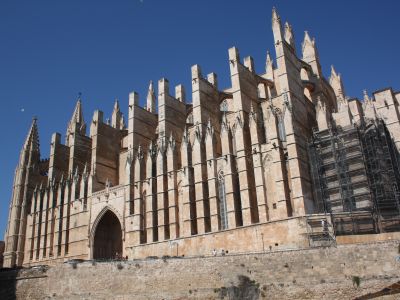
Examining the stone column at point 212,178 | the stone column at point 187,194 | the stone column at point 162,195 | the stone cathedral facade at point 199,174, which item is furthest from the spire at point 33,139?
the stone column at point 212,178

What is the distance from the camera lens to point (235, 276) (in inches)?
680

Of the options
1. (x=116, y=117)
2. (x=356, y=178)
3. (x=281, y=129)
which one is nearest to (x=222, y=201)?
(x=281, y=129)

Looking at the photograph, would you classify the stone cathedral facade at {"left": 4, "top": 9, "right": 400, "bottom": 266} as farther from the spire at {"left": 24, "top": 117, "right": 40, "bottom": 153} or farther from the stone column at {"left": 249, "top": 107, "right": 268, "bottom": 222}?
the spire at {"left": 24, "top": 117, "right": 40, "bottom": 153}

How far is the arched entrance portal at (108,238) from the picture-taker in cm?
3109

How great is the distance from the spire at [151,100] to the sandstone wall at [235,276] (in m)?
18.9

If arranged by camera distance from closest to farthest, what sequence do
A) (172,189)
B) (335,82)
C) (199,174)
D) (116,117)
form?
(199,174), (172,189), (335,82), (116,117)

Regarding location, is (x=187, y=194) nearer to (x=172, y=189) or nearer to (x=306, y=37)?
(x=172, y=189)

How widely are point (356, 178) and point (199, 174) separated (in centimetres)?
860

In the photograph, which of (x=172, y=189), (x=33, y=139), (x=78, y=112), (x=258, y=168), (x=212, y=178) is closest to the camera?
(x=258, y=168)

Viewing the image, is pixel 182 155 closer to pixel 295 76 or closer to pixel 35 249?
pixel 295 76

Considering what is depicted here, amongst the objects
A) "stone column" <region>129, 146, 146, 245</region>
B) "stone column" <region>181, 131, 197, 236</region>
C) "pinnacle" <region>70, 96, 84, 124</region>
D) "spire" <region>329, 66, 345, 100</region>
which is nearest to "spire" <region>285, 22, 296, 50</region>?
"spire" <region>329, 66, 345, 100</region>

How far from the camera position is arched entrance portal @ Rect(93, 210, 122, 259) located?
31.1 m

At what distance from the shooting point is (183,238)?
25203 millimetres

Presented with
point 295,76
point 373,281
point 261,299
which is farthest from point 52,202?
point 373,281
